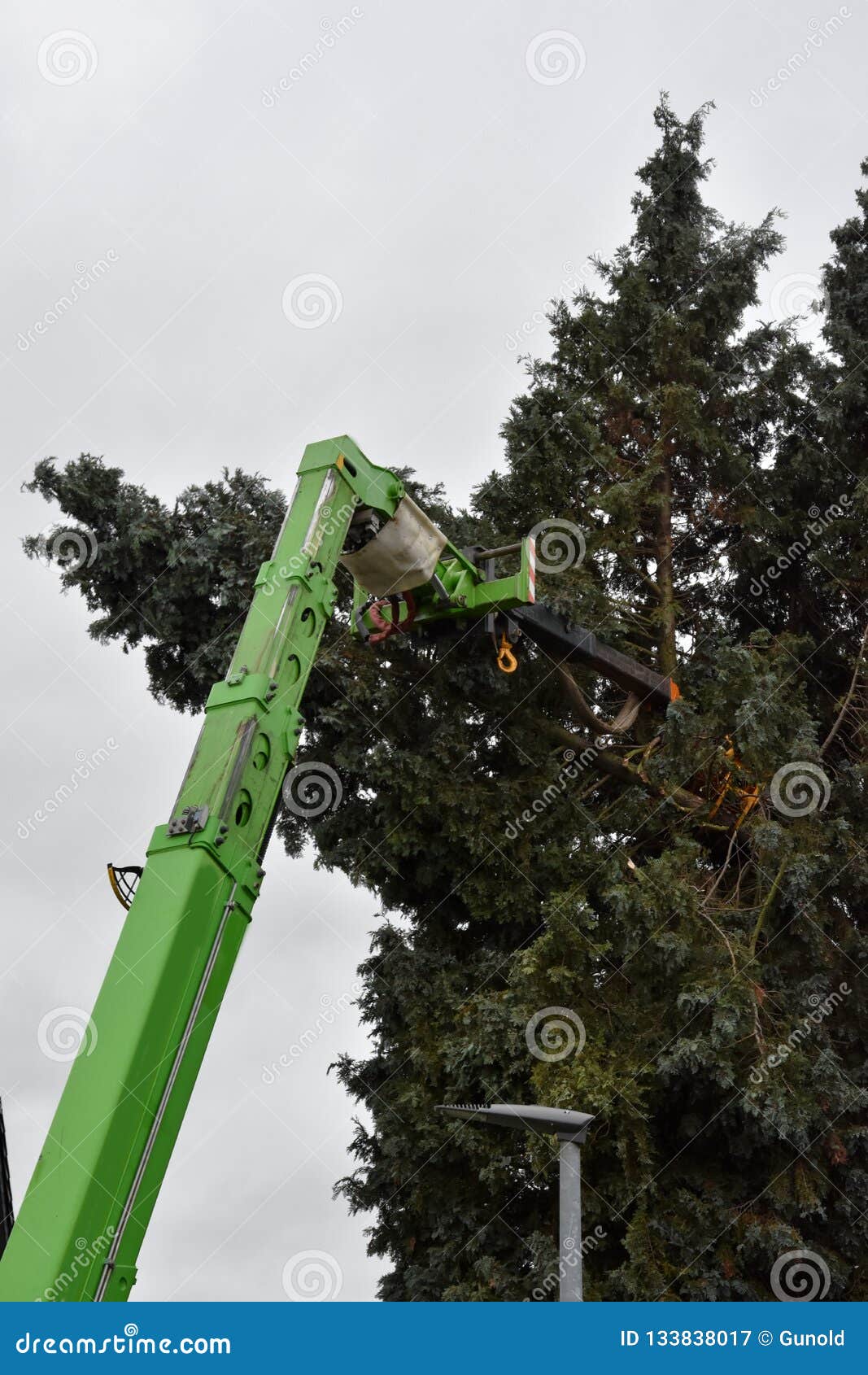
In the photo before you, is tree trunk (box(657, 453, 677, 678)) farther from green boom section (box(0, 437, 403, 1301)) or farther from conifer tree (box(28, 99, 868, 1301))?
green boom section (box(0, 437, 403, 1301))

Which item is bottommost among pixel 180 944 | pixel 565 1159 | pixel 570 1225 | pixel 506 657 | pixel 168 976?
pixel 570 1225

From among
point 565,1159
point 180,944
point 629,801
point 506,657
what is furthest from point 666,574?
point 180,944

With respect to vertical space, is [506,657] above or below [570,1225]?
above

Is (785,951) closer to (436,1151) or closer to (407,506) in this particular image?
(436,1151)

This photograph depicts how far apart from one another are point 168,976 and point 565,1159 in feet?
7.14

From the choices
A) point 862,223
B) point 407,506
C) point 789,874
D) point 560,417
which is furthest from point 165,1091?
point 862,223

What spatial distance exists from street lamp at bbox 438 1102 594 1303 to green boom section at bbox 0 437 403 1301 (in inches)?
53.6

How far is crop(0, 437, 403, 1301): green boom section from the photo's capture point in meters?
5.49

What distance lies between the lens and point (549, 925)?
11.3 metres

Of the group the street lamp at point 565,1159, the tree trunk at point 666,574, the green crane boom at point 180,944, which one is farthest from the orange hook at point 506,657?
the street lamp at point 565,1159

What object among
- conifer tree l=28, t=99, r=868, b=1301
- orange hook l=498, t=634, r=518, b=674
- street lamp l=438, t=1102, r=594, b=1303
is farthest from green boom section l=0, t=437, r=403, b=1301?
conifer tree l=28, t=99, r=868, b=1301

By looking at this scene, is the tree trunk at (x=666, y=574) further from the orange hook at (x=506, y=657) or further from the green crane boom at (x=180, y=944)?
the green crane boom at (x=180, y=944)

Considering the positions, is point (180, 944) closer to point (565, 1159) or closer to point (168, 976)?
point (168, 976)

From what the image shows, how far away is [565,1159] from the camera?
6559mm
